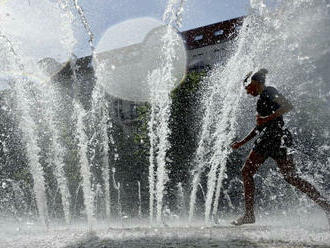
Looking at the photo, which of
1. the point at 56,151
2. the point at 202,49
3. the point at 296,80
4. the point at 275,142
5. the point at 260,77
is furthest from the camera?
the point at 202,49

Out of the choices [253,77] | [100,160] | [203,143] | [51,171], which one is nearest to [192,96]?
[203,143]

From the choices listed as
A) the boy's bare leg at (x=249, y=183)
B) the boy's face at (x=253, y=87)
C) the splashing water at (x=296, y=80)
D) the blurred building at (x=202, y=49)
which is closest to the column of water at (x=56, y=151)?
the blurred building at (x=202, y=49)

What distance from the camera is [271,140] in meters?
3.78

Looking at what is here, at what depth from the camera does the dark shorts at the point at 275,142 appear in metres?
3.77

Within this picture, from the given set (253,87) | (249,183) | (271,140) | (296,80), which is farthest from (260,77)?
(296,80)

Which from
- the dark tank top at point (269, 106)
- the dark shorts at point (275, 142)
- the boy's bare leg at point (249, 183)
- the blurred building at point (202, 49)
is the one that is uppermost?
the blurred building at point (202, 49)

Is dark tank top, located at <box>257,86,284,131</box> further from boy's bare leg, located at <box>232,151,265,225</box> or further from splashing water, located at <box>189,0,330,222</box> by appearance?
splashing water, located at <box>189,0,330,222</box>

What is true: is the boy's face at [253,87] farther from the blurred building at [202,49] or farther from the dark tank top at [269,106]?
the blurred building at [202,49]

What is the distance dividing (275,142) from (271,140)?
5cm

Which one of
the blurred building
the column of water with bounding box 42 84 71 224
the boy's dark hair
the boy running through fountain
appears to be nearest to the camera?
the boy running through fountain

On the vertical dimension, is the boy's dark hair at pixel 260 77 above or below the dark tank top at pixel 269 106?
above

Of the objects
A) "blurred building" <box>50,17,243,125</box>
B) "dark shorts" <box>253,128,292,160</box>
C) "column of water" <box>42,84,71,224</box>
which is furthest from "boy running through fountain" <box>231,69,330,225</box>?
"blurred building" <box>50,17,243,125</box>

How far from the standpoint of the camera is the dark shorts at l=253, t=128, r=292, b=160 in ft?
12.4

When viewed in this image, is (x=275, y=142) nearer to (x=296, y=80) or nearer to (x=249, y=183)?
(x=249, y=183)
